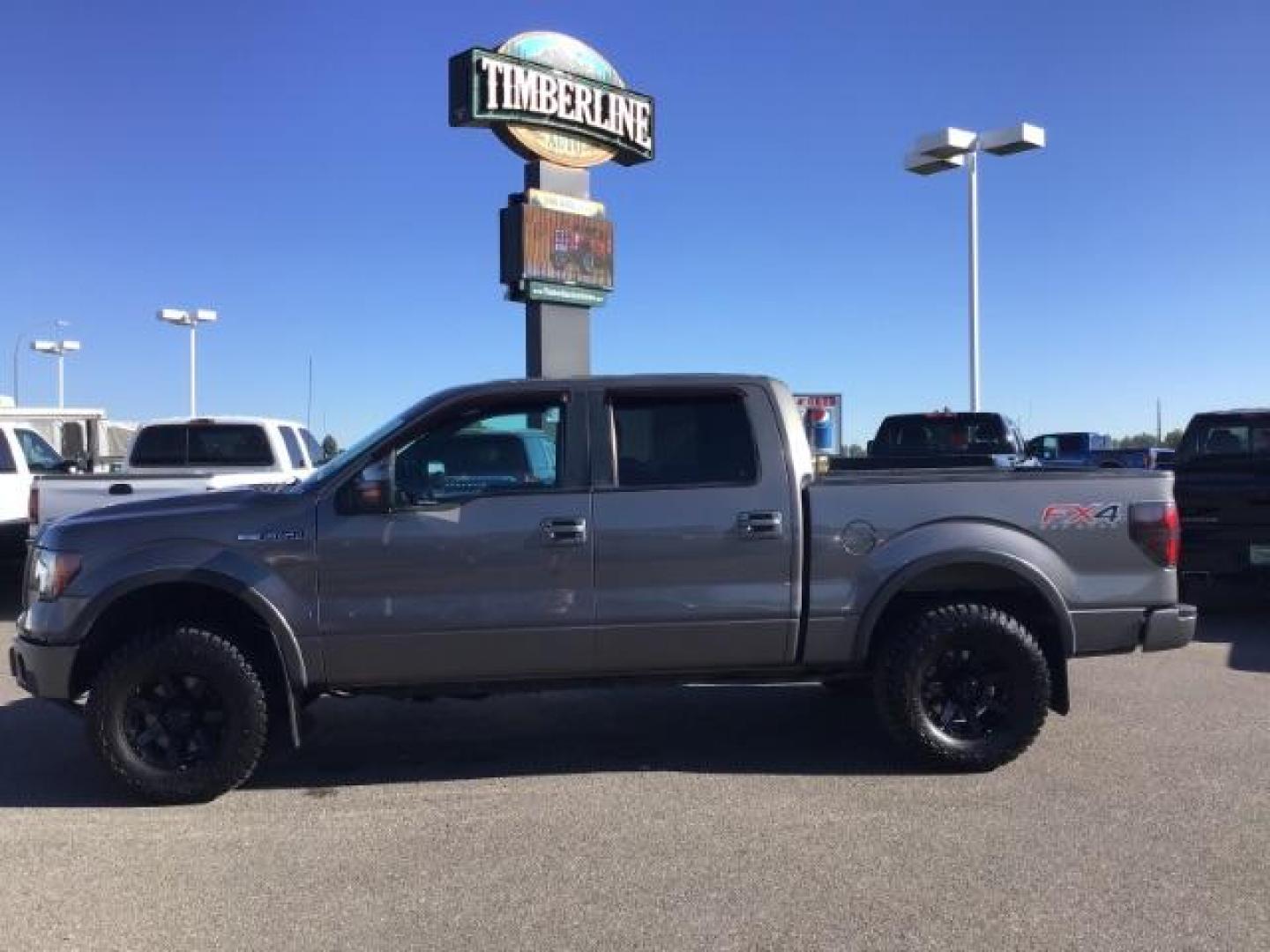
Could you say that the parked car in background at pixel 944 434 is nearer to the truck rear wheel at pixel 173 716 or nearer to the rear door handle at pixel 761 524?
the rear door handle at pixel 761 524

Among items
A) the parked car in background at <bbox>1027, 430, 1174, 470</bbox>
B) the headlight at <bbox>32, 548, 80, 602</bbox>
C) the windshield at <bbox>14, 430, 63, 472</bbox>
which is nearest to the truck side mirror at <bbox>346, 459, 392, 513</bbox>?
the headlight at <bbox>32, 548, 80, 602</bbox>

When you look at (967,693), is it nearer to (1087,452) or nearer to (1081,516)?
(1081,516)

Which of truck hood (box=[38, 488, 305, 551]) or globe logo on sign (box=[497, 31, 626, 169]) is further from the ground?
globe logo on sign (box=[497, 31, 626, 169])

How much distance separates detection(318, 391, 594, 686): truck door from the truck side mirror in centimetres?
3

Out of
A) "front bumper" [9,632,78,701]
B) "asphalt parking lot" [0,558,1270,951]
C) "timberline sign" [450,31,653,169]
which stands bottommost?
"asphalt parking lot" [0,558,1270,951]

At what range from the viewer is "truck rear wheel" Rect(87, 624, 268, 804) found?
5.21 meters

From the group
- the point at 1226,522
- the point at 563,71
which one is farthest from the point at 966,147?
the point at 1226,522

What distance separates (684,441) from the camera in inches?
220

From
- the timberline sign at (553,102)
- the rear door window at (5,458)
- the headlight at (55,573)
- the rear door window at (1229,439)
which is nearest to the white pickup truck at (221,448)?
the rear door window at (5,458)

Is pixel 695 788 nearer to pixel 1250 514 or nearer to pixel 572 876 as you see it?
pixel 572 876

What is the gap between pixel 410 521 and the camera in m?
5.27

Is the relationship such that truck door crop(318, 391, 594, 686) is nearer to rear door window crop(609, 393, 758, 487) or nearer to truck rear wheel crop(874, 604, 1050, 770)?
rear door window crop(609, 393, 758, 487)

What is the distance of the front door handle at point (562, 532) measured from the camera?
17.4 feet

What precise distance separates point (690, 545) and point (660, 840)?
1.40 meters
